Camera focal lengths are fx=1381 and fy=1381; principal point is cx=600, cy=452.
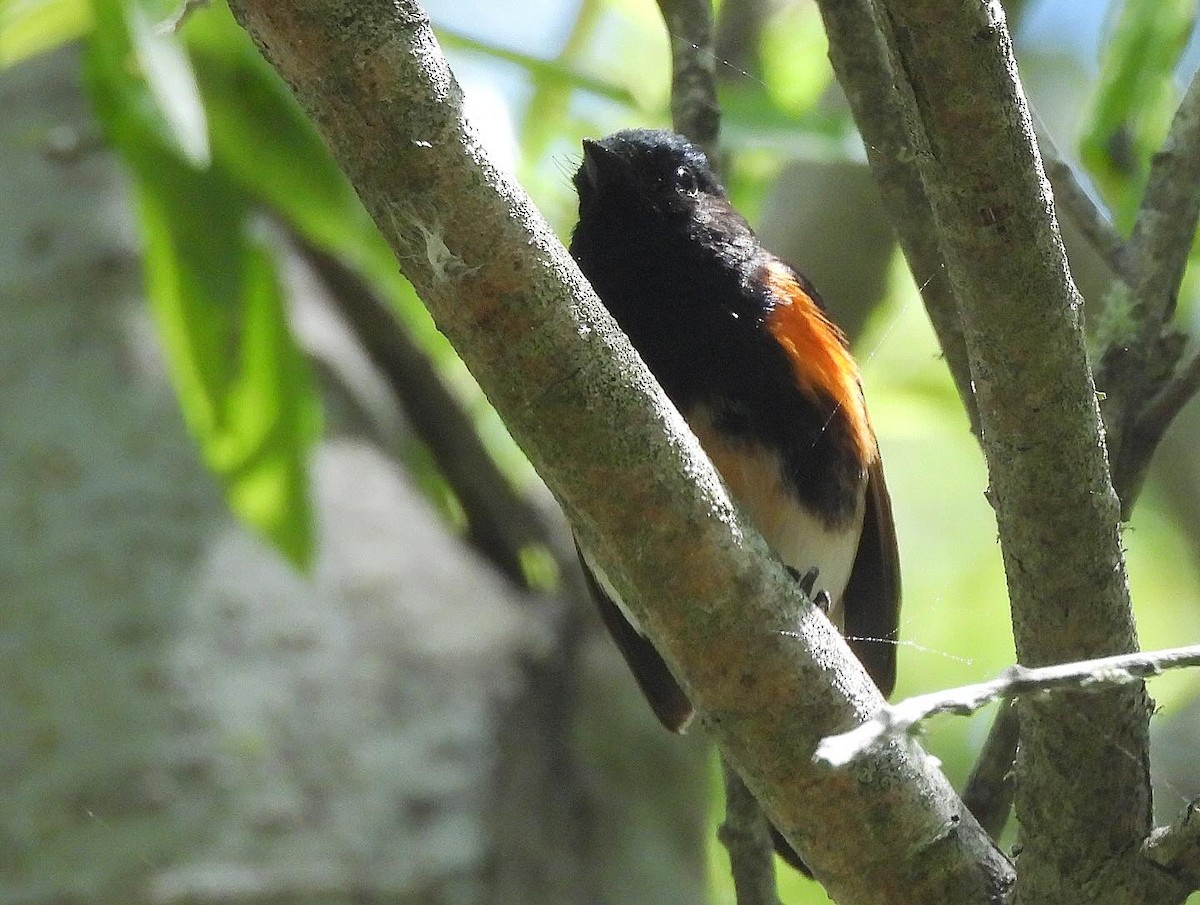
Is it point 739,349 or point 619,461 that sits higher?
point 739,349

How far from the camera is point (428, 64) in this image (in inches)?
49.4

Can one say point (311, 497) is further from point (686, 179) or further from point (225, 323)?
point (686, 179)

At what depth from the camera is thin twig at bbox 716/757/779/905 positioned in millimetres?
2047

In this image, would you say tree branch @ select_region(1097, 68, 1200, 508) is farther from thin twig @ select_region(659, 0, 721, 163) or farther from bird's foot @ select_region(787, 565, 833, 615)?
thin twig @ select_region(659, 0, 721, 163)

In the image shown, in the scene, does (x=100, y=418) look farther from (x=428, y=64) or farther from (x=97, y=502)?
(x=428, y=64)

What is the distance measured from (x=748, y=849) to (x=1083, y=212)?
1084mm

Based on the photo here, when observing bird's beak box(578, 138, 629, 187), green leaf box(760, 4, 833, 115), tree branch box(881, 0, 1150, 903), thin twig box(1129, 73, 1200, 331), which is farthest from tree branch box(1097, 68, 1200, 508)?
green leaf box(760, 4, 833, 115)

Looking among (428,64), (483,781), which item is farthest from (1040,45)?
(428,64)

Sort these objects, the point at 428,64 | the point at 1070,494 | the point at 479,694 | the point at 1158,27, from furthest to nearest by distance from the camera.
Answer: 1. the point at 479,694
2. the point at 1158,27
3. the point at 1070,494
4. the point at 428,64

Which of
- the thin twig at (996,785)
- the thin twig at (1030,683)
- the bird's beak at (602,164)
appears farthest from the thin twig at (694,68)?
the thin twig at (1030,683)

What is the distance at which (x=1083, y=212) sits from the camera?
2.09m

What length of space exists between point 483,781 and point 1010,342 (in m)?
2.43

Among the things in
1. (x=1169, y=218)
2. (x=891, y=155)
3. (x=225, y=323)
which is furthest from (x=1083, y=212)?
(x=225, y=323)

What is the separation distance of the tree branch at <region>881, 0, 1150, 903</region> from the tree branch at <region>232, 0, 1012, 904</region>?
114mm
